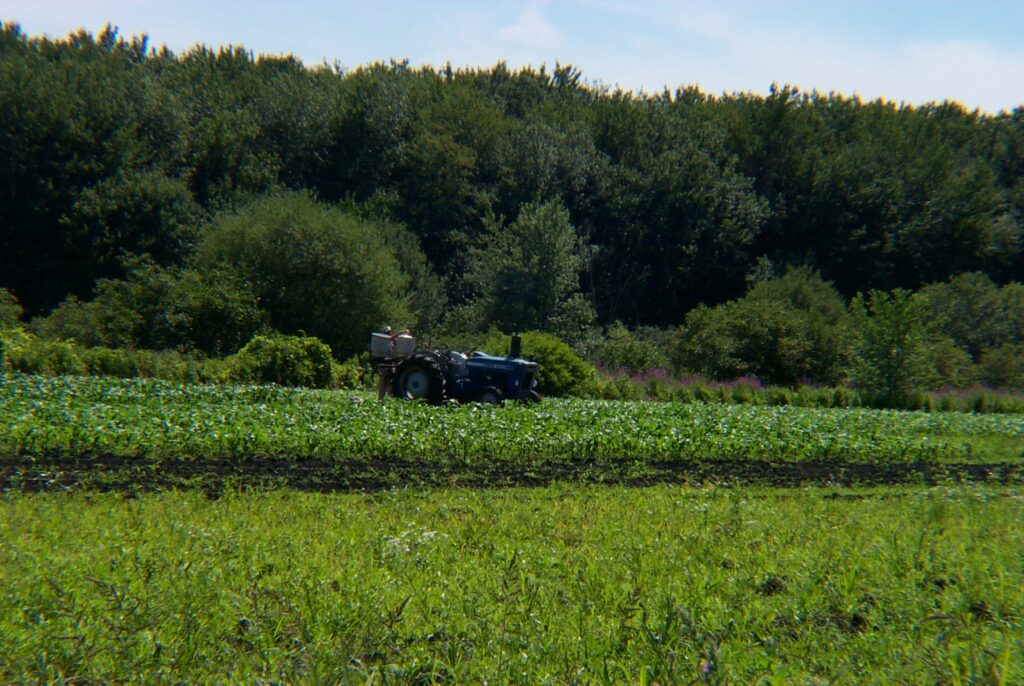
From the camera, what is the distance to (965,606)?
6289 millimetres

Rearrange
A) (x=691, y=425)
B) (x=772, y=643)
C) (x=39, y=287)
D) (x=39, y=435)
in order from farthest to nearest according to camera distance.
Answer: (x=39, y=287), (x=691, y=425), (x=39, y=435), (x=772, y=643)

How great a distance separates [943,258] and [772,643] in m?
56.0

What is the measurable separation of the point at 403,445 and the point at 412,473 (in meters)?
1.64

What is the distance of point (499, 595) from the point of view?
631 cm

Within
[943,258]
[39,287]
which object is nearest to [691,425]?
[39,287]

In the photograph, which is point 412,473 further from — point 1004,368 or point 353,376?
point 1004,368

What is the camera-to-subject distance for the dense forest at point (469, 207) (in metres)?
34.7

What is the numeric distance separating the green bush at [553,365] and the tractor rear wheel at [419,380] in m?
7.28

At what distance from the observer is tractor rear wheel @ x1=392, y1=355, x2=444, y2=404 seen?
20438 millimetres

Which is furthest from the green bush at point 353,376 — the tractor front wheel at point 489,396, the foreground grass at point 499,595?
the foreground grass at point 499,595

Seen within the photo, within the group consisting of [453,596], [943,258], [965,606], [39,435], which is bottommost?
[39,435]

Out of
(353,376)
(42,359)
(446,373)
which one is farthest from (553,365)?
(42,359)

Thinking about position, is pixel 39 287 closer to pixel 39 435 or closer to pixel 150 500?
pixel 39 435

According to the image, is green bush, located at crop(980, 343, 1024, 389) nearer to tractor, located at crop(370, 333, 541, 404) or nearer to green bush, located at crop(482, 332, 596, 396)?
green bush, located at crop(482, 332, 596, 396)
